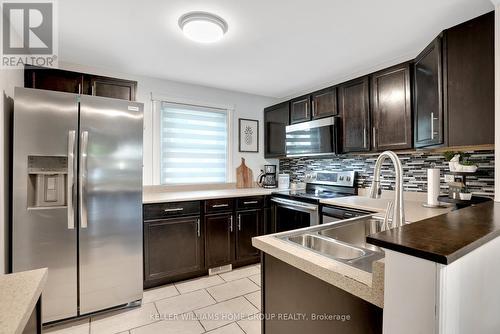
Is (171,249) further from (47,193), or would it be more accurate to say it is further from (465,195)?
(465,195)

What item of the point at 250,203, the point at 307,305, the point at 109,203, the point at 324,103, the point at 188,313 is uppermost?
the point at 324,103

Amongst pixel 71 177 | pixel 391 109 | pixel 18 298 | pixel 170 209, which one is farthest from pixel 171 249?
pixel 391 109

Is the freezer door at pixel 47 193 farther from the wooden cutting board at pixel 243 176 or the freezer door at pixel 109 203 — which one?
the wooden cutting board at pixel 243 176

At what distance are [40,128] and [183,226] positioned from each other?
4.82 ft

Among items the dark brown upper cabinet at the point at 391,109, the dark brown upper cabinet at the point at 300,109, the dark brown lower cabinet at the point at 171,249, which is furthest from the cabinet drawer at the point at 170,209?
the dark brown upper cabinet at the point at 391,109

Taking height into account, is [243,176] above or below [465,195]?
above

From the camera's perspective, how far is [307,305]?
1004 mm

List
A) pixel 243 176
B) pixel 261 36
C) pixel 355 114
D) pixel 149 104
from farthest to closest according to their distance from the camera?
pixel 243 176 → pixel 149 104 → pixel 355 114 → pixel 261 36

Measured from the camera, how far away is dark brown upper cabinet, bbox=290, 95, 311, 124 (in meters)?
3.20

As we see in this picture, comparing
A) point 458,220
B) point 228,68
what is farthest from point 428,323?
point 228,68

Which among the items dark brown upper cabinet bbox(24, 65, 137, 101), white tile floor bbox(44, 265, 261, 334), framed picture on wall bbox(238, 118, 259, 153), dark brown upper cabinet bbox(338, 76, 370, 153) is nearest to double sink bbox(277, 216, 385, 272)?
white tile floor bbox(44, 265, 261, 334)

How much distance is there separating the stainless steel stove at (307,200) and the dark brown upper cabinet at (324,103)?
2.52ft

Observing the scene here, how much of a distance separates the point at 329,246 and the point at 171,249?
73.0 inches

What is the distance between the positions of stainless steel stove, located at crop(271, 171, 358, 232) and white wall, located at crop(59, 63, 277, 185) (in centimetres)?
92
